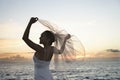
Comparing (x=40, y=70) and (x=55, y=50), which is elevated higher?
(x=55, y=50)

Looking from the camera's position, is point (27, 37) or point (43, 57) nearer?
point (27, 37)

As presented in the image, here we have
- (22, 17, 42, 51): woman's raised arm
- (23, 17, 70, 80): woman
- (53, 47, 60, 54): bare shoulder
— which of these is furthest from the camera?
(53, 47, 60, 54): bare shoulder

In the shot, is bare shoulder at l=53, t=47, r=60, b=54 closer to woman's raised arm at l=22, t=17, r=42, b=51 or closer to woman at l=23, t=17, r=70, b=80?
woman at l=23, t=17, r=70, b=80

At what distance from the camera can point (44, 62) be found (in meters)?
4.27

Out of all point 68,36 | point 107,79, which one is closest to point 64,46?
point 68,36

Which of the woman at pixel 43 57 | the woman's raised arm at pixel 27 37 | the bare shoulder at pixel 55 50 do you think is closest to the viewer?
the woman's raised arm at pixel 27 37

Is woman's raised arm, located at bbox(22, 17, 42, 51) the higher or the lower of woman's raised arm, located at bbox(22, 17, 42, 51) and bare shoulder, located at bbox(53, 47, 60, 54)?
the higher

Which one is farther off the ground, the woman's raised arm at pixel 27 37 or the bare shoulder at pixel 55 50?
the woman's raised arm at pixel 27 37

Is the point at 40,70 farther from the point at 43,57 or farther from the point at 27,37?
the point at 27,37

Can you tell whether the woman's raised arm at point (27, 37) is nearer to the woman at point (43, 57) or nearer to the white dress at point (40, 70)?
the woman at point (43, 57)

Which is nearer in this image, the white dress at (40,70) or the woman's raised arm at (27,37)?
the woman's raised arm at (27,37)

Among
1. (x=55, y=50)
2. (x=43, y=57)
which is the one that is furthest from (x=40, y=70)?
(x=55, y=50)

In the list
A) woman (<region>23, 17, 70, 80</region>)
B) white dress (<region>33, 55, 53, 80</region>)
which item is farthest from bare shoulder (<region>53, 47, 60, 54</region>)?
white dress (<region>33, 55, 53, 80</region>)

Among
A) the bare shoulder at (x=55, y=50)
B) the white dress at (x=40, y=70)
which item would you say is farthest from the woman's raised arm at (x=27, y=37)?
the bare shoulder at (x=55, y=50)
